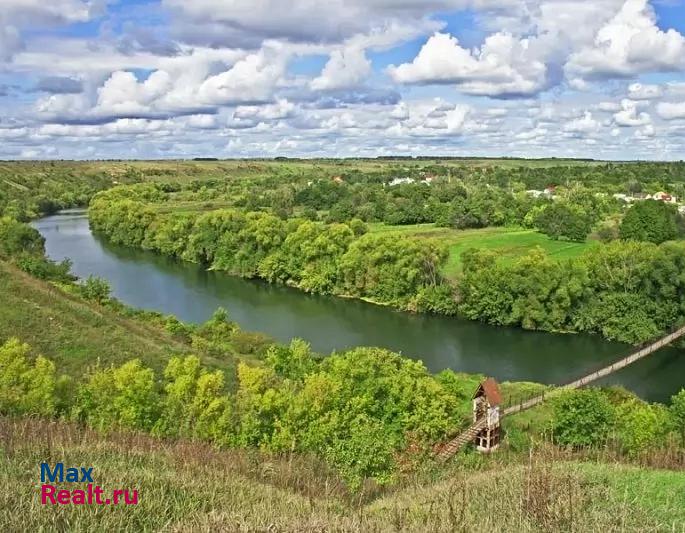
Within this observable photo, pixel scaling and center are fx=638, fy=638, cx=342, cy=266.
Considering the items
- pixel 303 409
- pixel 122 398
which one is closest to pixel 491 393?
pixel 303 409

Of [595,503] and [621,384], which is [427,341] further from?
[595,503]

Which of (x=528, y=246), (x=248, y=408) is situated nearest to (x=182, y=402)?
(x=248, y=408)

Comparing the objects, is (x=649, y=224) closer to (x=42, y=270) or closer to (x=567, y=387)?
(x=567, y=387)

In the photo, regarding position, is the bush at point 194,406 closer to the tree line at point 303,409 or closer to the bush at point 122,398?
the tree line at point 303,409

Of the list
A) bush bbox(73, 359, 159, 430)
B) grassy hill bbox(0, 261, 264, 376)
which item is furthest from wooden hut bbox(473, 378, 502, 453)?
bush bbox(73, 359, 159, 430)

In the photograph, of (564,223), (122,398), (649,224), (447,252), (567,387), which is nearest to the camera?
(122,398)

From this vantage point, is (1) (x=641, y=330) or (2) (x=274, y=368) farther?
(1) (x=641, y=330)
